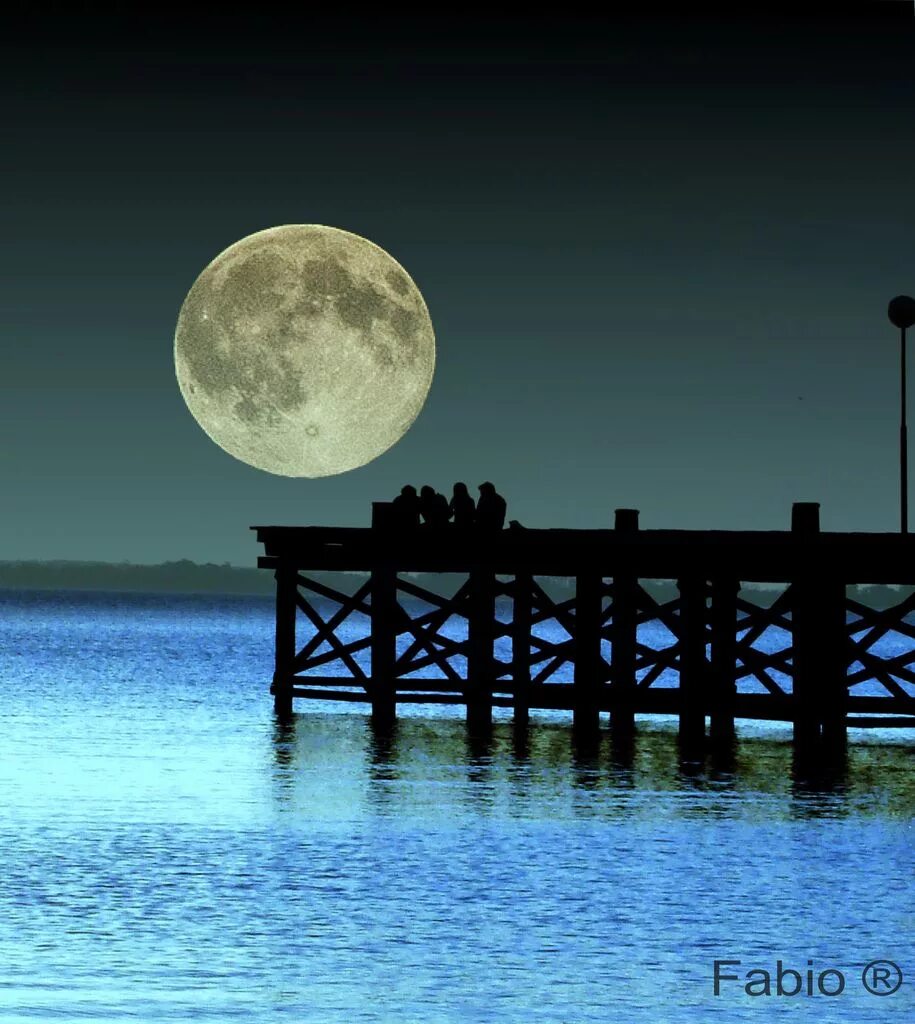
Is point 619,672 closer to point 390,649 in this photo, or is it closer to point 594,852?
point 390,649

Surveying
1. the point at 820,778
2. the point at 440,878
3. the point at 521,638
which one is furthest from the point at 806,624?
the point at 440,878

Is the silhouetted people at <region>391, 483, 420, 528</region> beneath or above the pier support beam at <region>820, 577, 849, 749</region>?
above

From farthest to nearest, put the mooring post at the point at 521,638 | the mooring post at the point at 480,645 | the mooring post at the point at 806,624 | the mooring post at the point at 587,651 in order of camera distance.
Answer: the mooring post at the point at 480,645
the mooring post at the point at 521,638
the mooring post at the point at 587,651
the mooring post at the point at 806,624

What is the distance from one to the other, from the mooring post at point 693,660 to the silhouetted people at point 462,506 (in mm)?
3090

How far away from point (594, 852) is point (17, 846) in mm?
4724

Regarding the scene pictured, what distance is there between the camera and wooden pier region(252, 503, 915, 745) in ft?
87.1

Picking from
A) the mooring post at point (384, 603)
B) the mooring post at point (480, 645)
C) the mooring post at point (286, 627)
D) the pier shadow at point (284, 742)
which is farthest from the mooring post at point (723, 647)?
the mooring post at point (286, 627)

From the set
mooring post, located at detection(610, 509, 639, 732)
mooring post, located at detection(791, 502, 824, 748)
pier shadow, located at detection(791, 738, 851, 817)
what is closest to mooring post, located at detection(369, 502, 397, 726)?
mooring post, located at detection(610, 509, 639, 732)

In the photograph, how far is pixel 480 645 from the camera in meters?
29.1

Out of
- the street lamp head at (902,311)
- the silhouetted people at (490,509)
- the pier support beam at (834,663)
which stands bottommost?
the pier support beam at (834,663)

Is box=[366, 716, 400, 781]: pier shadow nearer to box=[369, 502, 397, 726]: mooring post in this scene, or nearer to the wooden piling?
box=[369, 502, 397, 726]: mooring post

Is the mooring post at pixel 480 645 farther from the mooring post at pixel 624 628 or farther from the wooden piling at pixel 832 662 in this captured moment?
the wooden piling at pixel 832 662

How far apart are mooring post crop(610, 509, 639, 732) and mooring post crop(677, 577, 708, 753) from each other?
73 cm

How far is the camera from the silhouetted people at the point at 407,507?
29.3 m
